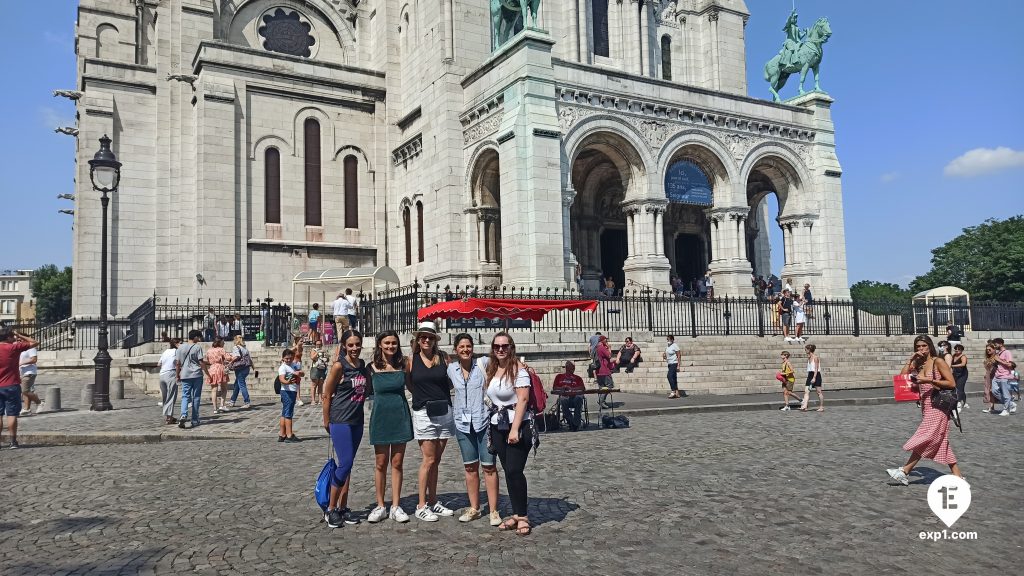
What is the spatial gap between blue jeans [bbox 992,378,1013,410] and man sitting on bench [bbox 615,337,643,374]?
7871 mm

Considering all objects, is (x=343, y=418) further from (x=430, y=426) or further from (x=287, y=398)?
(x=287, y=398)

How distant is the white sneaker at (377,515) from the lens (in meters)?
6.43

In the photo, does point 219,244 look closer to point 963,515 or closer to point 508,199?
point 508,199

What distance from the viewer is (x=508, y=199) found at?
23.5 metres

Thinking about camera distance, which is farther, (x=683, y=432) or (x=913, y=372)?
(x=683, y=432)

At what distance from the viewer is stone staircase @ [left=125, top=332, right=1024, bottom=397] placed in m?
19.1

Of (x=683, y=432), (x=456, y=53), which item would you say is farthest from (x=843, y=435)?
(x=456, y=53)

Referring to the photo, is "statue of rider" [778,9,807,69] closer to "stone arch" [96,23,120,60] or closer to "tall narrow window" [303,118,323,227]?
"tall narrow window" [303,118,323,227]

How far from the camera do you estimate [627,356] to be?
19156mm

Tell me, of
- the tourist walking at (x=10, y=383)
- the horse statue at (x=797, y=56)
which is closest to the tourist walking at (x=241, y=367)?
the tourist walking at (x=10, y=383)

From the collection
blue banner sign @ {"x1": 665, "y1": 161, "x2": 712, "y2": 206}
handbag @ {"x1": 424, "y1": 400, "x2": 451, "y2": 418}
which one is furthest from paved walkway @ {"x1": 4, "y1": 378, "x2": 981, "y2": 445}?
blue banner sign @ {"x1": 665, "y1": 161, "x2": 712, "y2": 206}

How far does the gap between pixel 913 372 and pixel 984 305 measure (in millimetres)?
24632

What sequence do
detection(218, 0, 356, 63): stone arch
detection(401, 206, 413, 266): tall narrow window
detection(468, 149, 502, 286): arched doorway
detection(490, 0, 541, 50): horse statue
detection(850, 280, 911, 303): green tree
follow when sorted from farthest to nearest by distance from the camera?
detection(850, 280, 911, 303): green tree → detection(218, 0, 356, 63): stone arch → detection(401, 206, 413, 266): tall narrow window → detection(468, 149, 502, 286): arched doorway → detection(490, 0, 541, 50): horse statue

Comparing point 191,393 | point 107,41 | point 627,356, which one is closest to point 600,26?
point 627,356
